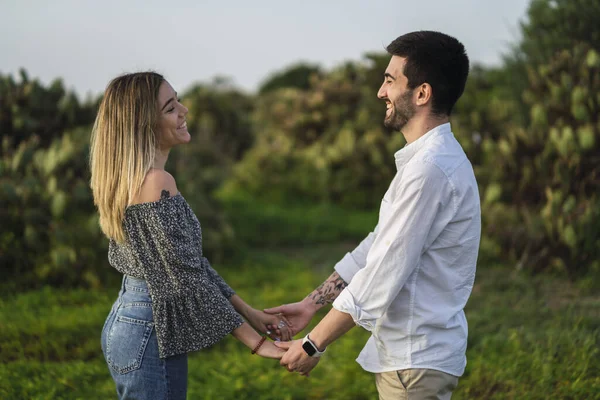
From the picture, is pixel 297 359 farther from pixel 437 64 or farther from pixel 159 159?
pixel 437 64

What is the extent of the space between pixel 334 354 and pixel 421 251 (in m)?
2.73

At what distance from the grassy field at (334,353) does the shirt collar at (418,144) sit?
1.99 meters

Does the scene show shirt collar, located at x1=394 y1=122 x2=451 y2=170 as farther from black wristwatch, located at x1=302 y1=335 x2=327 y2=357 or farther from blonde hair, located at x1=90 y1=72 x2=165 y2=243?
blonde hair, located at x1=90 y1=72 x2=165 y2=243

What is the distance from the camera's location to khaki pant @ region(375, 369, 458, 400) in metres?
2.49

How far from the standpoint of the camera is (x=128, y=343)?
8.69 feet

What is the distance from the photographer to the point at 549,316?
5117 millimetres

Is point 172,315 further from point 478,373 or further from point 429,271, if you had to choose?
point 478,373

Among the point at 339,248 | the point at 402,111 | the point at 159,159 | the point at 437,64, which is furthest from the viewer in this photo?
the point at 339,248

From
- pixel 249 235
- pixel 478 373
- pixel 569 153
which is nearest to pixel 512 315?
pixel 478 373

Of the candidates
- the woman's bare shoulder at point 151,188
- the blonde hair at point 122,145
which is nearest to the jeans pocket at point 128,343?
the blonde hair at point 122,145

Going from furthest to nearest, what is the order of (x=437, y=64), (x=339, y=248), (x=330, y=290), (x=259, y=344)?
1. (x=339, y=248)
2. (x=330, y=290)
3. (x=259, y=344)
4. (x=437, y=64)

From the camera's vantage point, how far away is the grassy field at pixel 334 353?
408cm

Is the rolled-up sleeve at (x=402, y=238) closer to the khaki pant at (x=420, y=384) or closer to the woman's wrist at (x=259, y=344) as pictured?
the khaki pant at (x=420, y=384)

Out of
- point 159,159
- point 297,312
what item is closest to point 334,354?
point 297,312
